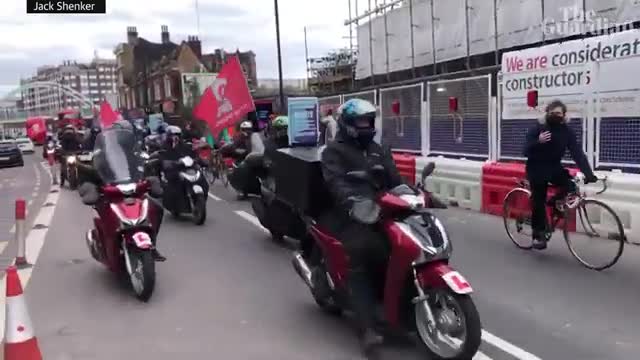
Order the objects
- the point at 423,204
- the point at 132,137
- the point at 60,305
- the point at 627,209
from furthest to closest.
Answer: the point at 627,209, the point at 132,137, the point at 60,305, the point at 423,204

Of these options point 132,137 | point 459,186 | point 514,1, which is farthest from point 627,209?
point 514,1

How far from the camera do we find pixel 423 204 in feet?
14.4

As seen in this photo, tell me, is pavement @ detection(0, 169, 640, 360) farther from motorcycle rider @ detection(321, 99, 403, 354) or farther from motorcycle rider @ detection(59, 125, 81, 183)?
motorcycle rider @ detection(59, 125, 81, 183)

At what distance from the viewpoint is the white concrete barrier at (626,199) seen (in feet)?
26.3

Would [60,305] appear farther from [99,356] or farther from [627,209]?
[627,209]

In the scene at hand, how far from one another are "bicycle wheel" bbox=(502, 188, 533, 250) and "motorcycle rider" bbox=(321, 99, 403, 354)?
359cm

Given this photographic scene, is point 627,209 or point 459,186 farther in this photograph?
point 459,186

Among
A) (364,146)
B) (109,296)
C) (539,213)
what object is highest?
(364,146)

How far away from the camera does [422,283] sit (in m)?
4.34

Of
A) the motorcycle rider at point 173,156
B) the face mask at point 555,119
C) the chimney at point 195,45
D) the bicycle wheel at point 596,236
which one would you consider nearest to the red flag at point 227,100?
the motorcycle rider at point 173,156

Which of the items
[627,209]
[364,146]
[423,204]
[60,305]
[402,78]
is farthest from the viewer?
[402,78]

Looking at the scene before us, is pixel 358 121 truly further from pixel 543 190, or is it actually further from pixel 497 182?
pixel 497 182

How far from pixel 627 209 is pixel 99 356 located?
20.3 feet

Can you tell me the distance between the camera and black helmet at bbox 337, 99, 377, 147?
473 cm
